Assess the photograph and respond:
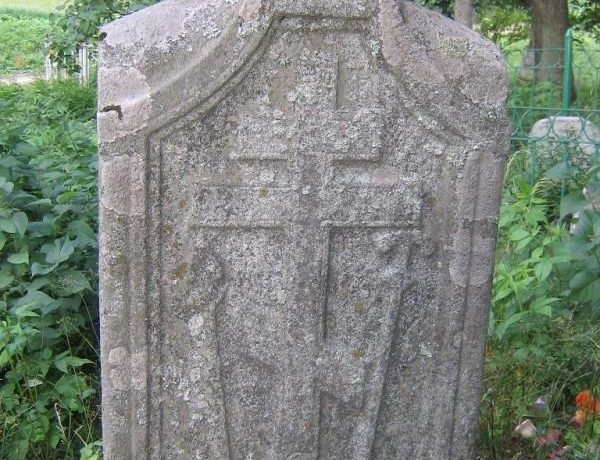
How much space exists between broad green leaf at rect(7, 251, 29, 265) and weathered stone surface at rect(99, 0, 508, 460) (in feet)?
2.74

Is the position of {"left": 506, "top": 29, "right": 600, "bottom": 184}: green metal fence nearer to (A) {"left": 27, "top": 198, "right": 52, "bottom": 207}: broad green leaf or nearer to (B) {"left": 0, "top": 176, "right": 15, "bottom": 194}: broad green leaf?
(A) {"left": 27, "top": 198, "right": 52, "bottom": 207}: broad green leaf

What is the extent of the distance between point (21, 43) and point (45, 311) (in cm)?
1268

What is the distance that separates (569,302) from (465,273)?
1365mm

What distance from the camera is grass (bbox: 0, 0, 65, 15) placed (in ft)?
64.0

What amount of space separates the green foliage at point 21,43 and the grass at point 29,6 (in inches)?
46.2

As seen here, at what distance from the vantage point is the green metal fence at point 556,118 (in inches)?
209

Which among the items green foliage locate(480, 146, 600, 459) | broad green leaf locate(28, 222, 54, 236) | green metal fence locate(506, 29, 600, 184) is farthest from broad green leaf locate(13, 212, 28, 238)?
green metal fence locate(506, 29, 600, 184)

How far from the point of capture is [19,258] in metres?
2.93

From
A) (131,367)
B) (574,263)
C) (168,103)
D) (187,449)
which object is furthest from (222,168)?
(574,263)

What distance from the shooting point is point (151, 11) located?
2111 mm

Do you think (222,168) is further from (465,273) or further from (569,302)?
(569,302)

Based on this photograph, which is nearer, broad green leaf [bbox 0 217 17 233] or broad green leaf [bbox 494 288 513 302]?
broad green leaf [bbox 0 217 17 233]

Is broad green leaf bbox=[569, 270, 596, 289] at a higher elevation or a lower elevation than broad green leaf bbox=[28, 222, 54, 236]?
lower

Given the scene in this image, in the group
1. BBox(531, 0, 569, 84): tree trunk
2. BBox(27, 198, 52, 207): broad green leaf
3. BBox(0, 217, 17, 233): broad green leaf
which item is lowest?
BBox(0, 217, 17, 233): broad green leaf
